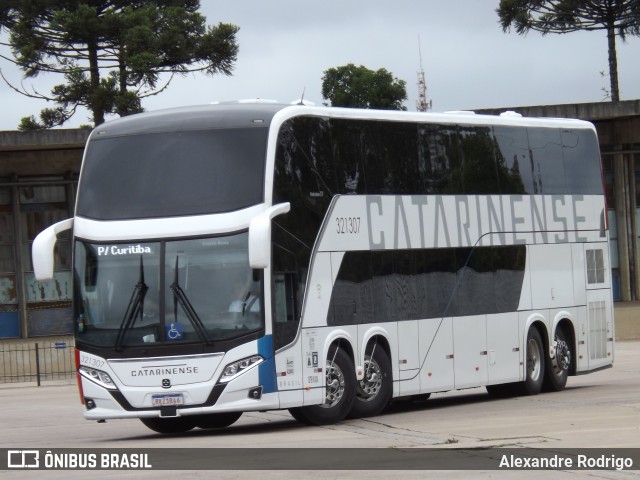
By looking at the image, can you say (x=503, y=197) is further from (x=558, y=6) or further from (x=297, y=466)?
(x=558, y=6)

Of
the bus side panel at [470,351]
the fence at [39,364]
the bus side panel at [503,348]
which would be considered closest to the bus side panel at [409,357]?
the bus side panel at [470,351]

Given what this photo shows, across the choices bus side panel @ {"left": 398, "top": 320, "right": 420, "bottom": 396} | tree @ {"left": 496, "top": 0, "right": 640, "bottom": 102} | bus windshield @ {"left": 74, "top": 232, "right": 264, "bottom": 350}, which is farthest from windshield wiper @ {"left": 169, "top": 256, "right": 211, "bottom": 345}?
tree @ {"left": 496, "top": 0, "right": 640, "bottom": 102}

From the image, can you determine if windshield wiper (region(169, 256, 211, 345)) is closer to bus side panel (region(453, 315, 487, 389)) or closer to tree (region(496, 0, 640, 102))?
bus side panel (region(453, 315, 487, 389))

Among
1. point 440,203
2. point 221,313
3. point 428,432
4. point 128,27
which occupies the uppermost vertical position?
point 128,27

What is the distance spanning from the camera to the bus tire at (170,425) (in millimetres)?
19109

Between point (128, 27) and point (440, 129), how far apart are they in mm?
29850

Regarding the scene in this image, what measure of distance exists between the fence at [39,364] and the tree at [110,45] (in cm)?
1119

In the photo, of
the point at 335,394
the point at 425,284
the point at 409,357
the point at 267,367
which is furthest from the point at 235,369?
the point at 425,284

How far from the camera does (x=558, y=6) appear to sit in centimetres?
6178

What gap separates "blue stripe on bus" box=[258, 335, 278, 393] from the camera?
1720cm

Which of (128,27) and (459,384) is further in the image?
(128,27)

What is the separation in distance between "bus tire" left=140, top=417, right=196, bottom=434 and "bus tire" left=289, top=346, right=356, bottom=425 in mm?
1581

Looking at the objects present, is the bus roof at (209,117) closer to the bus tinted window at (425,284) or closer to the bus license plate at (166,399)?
the bus tinted window at (425,284)

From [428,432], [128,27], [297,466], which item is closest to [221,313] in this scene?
[428,432]
